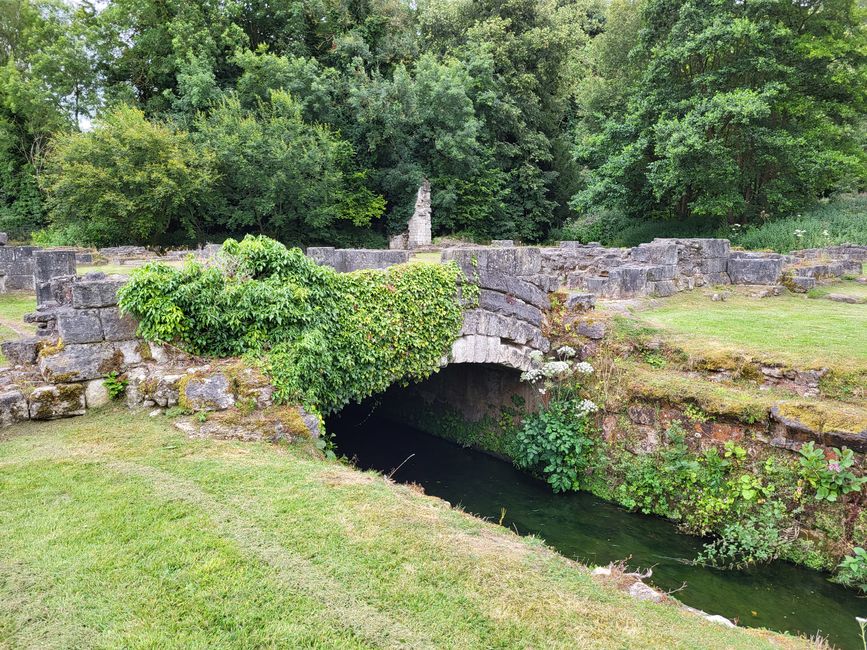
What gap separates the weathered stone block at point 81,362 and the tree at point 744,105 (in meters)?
19.8

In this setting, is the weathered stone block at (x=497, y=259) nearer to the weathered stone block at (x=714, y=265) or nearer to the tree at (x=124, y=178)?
the weathered stone block at (x=714, y=265)

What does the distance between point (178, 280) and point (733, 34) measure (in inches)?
856

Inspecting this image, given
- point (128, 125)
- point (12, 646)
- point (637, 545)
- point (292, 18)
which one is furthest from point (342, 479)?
point (292, 18)

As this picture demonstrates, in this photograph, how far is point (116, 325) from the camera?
251 inches

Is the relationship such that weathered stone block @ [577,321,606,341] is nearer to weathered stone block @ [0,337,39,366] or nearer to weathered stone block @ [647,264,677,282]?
weathered stone block @ [647,264,677,282]

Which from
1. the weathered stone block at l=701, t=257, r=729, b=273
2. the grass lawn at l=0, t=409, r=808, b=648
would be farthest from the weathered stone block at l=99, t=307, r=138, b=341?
the weathered stone block at l=701, t=257, r=729, b=273

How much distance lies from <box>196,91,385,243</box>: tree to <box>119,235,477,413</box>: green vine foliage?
1687 cm

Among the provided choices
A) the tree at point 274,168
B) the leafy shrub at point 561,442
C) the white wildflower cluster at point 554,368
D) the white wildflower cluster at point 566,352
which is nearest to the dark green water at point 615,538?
the leafy shrub at point 561,442

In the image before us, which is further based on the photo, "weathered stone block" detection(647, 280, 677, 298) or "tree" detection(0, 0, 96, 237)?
"tree" detection(0, 0, 96, 237)

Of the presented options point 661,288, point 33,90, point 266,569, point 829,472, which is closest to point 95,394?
point 266,569

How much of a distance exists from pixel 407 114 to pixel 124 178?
12588 millimetres

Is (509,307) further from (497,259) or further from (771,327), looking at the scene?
(771,327)

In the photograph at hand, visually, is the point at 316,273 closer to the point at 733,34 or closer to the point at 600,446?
the point at 600,446

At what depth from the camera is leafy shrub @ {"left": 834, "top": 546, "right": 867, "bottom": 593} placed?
6469 mm
